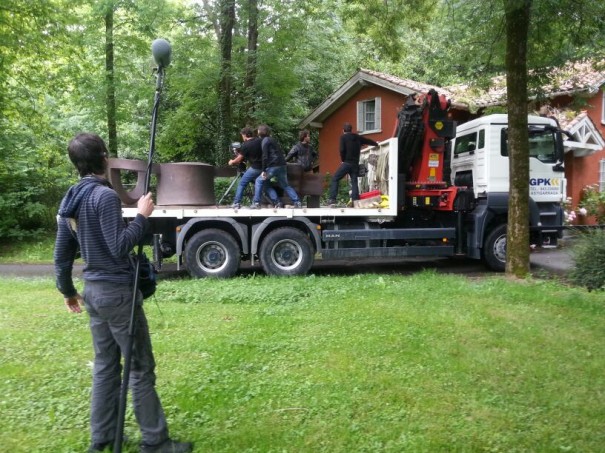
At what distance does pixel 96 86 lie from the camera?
16266 millimetres

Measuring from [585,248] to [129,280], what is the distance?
7.83 metres

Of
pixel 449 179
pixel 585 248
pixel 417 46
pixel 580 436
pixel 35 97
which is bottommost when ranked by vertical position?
pixel 580 436

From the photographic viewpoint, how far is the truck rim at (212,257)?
959 centimetres

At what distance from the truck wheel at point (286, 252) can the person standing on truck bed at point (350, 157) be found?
108 cm

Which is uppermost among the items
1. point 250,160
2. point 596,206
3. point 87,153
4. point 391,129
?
point 391,129

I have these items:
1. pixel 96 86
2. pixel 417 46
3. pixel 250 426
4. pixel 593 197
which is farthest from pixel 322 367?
pixel 417 46

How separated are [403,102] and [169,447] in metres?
18.1

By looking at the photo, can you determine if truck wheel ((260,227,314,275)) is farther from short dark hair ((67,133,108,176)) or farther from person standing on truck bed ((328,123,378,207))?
short dark hair ((67,133,108,176))

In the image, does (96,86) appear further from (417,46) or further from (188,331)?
(417,46)

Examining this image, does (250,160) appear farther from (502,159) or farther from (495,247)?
(495,247)

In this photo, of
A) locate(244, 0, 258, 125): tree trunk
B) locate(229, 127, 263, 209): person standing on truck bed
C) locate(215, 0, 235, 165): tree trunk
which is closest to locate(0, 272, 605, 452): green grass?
locate(229, 127, 263, 209): person standing on truck bed

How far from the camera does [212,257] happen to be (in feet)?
31.6

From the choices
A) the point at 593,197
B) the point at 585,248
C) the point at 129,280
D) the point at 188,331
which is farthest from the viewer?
the point at 593,197

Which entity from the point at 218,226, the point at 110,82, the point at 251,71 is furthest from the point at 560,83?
the point at 110,82
